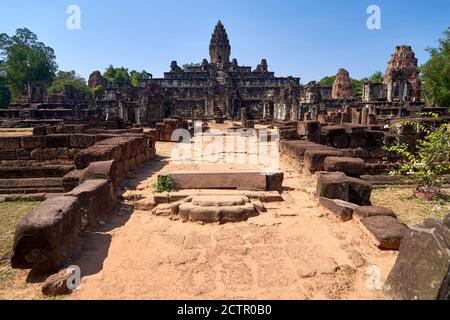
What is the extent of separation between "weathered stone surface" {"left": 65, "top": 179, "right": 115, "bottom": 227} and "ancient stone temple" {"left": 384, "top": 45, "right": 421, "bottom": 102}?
4228 centimetres

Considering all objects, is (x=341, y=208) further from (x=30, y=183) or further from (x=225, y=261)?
(x=30, y=183)

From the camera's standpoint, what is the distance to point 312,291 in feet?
9.83

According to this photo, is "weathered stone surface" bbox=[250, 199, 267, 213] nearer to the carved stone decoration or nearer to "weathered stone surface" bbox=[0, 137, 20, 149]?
"weathered stone surface" bbox=[0, 137, 20, 149]

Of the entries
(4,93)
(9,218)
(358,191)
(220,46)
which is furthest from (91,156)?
(4,93)

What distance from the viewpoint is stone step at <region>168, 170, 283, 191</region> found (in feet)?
20.5

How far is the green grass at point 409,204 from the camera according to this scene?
229 inches

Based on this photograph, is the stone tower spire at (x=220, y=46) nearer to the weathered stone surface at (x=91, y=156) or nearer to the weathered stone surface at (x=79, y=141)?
the weathered stone surface at (x=79, y=141)

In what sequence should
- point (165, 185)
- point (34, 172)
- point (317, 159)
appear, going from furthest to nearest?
point (34, 172)
point (317, 159)
point (165, 185)

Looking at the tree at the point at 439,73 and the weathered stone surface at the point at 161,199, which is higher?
the tree at the point at 439,73

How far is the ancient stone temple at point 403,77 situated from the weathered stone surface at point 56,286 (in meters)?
44.0

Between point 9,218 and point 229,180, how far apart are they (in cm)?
394

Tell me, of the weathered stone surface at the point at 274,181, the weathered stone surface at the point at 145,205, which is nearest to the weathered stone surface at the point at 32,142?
the weathered stone surface at the point at 145,205

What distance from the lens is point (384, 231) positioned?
3.92 meters

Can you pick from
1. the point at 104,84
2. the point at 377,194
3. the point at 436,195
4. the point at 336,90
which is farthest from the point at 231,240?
the point at 104,84
